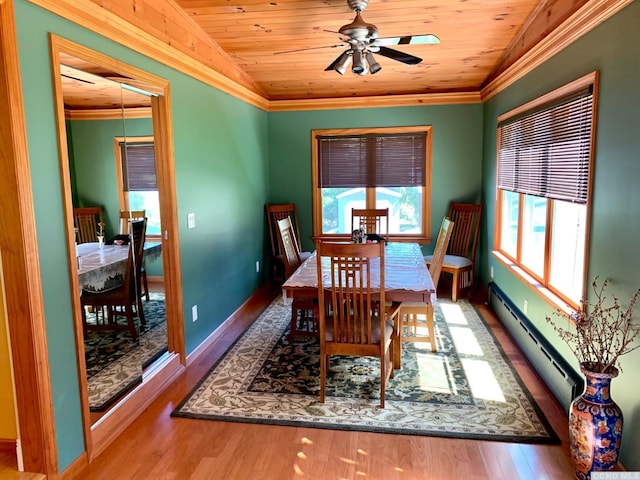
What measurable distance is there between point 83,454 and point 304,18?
3.28 m

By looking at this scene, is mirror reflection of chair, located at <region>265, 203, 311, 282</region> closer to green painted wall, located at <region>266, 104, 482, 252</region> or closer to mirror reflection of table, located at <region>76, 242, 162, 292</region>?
green painted wall, located at <region>266, 104, 482, 252</region>

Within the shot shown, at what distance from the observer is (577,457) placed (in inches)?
84.1

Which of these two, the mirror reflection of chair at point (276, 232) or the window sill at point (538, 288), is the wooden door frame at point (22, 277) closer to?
the window sill at point (538, 288)

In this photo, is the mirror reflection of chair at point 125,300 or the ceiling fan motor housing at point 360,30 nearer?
the mirror reflection of chair at point 125,300

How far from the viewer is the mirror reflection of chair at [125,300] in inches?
101

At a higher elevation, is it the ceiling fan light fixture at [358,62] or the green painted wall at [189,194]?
the ceiling fan light fixture at [358,62]

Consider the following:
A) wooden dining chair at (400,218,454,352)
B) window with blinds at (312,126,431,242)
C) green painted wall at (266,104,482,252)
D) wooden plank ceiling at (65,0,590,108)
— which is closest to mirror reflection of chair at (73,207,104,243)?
wooden plank ceiling at (65,0,590,108)

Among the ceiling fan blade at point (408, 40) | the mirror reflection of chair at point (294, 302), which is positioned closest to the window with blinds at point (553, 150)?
the ceiling fan blade at point (408, 40)

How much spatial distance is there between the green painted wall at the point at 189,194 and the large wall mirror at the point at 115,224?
2.8 inches

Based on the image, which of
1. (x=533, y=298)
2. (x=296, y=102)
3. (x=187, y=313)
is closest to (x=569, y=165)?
(x=533, y=298)

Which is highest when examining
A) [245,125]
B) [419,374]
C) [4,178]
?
[245,125]

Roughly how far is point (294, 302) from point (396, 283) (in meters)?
1.06

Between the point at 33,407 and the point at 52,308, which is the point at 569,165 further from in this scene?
the point at 33,407

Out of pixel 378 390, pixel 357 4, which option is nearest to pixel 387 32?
pixel 357 4
